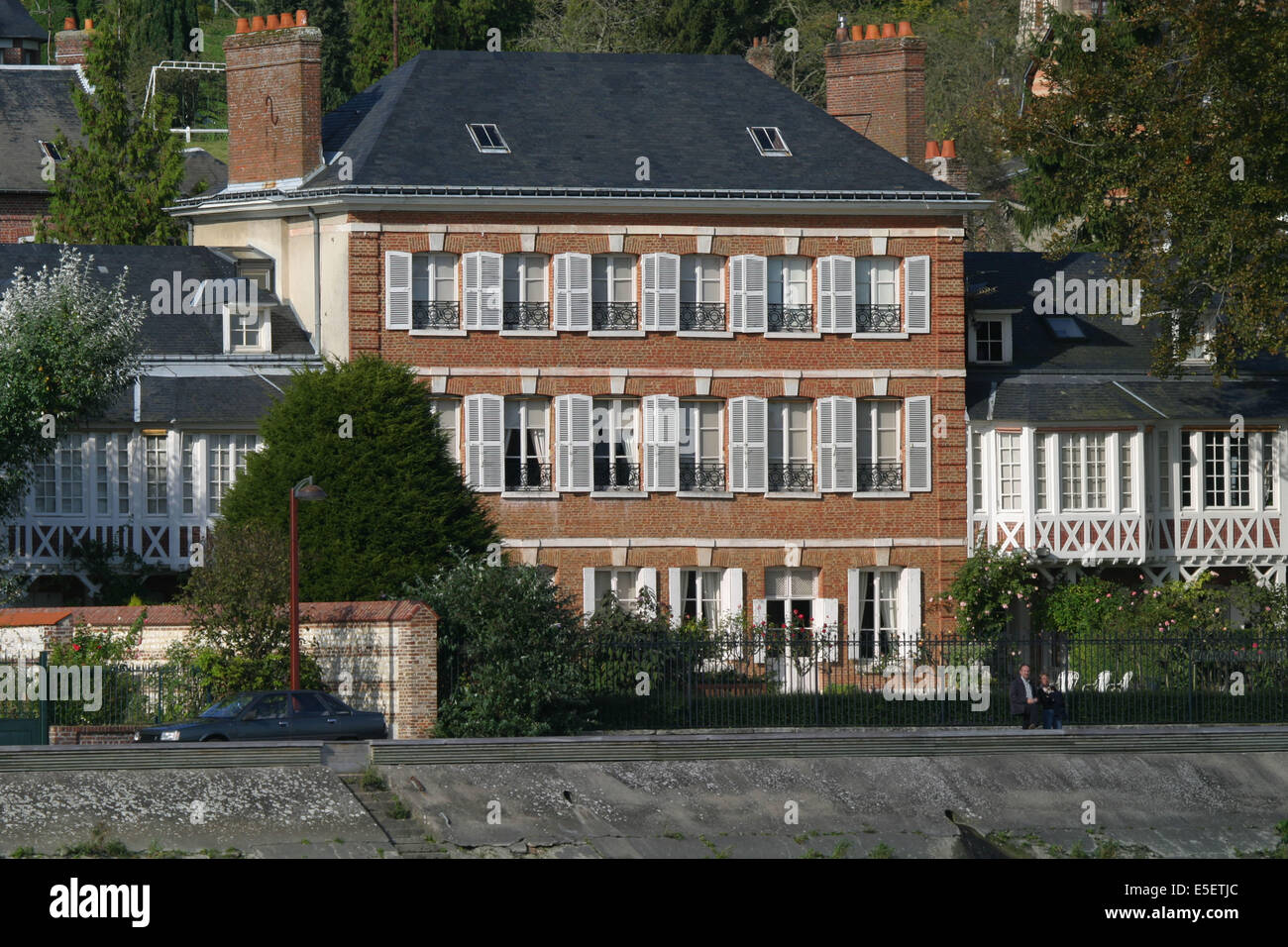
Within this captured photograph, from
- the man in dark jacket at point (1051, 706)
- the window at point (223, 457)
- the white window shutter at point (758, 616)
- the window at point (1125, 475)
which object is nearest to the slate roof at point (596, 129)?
the window at point (223, 457)

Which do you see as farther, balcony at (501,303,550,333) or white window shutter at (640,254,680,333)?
white window shutter at (640,254,680,333)

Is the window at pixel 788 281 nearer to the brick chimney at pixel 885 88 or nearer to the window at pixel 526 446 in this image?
the brick chimney at pixel 885 88

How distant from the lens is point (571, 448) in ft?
147

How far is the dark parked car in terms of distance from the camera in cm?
3127

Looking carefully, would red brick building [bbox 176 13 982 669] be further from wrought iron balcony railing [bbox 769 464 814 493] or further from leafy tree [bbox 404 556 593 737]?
leafy tree [bbox 404 556 593 737]

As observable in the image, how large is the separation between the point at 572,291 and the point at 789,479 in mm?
5353

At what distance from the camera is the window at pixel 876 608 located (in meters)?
45.4

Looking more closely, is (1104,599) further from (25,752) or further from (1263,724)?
(25,752)

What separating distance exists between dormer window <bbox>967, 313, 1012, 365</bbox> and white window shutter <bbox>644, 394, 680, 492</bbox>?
20.8ft

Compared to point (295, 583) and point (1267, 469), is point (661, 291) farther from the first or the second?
point (295, 583)

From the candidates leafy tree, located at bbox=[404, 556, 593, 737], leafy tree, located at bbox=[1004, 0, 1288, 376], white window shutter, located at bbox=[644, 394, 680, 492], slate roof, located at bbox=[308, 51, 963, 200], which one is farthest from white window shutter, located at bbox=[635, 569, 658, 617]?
leafy tree, located at bbox=[404, 556, 593, 737]

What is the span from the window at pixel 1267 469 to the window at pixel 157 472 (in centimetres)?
2063

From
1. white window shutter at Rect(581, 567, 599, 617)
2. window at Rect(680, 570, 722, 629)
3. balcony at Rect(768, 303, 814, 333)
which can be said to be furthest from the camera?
balcony at Rect(768, 303, 814, 333)

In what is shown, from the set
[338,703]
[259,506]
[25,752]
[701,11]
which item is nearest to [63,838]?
[25,752]
